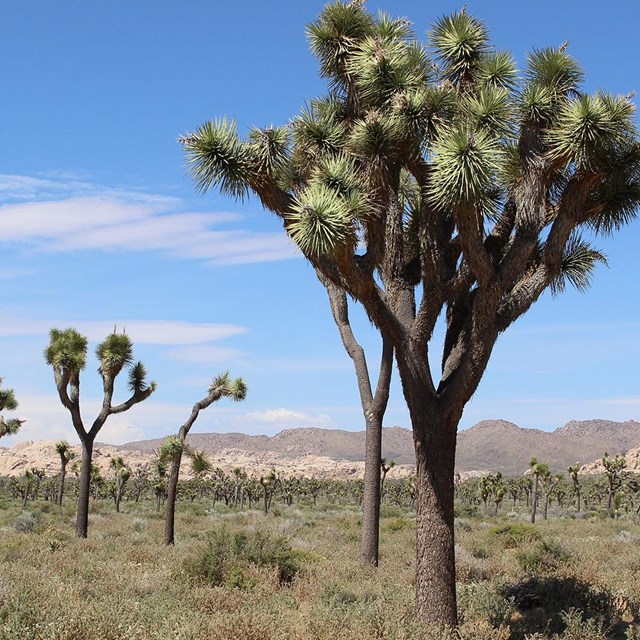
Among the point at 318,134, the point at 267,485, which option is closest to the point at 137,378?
the point at 318,134

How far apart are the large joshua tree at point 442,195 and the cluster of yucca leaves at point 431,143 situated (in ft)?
0.08

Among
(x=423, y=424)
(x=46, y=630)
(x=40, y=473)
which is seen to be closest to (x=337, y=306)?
(x=423, y=424)

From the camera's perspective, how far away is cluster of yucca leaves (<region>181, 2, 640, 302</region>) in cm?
901

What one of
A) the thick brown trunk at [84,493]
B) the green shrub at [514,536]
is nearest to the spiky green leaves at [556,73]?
the green shrub at [514,536]

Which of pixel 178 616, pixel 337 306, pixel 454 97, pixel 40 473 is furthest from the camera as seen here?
pixel 40 473

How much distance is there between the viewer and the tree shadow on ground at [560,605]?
1008 centimetres

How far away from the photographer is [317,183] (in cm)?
943

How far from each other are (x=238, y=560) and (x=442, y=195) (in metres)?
8.08

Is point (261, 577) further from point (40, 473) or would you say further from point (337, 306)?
point (40, 473)

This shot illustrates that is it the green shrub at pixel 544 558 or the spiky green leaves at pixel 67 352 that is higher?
the spiky green leaves at pixel 67 352

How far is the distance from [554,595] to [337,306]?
721 cm

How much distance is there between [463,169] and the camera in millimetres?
8734

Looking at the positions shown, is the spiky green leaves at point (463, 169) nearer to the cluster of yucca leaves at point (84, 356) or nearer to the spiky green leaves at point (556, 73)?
the spiky green leaves at point (556, 73)

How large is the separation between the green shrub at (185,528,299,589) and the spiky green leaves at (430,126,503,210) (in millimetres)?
7256
